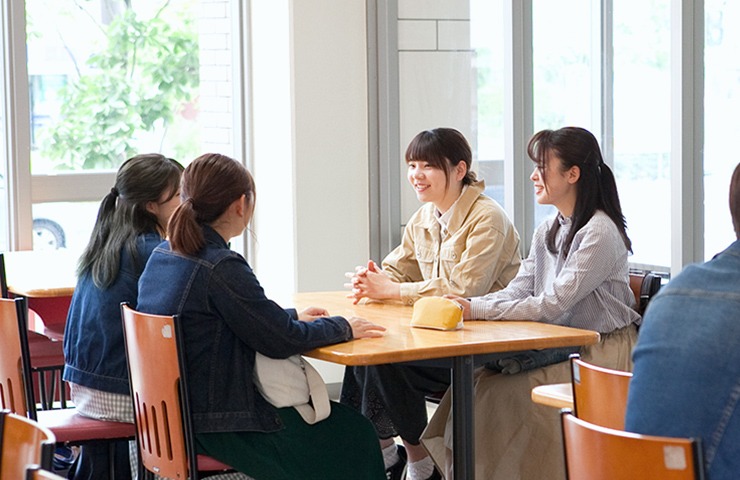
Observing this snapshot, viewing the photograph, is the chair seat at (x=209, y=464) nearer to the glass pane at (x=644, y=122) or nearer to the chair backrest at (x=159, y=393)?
the chair backrest at (x=159, y=393)

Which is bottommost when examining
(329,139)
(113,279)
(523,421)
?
(523,421)

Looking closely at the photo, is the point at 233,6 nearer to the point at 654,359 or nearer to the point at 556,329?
the point at 556,329

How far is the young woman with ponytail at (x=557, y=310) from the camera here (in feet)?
9.00

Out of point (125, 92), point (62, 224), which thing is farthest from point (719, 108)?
point (62, 224)

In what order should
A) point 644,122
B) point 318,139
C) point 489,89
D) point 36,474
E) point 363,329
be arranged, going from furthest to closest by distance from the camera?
point 318,139 → point 489,89 → point 644,122 → point 363,329 → point 36,474

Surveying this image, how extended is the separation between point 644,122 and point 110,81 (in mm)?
2736

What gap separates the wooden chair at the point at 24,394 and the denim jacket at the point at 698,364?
63.1 inches

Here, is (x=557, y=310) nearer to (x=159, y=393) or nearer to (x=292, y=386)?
(x=292, y=386)

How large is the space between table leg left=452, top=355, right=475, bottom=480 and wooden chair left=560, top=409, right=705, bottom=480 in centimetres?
89

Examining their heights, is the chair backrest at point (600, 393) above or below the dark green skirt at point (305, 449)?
above

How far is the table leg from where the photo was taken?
8.05 feet

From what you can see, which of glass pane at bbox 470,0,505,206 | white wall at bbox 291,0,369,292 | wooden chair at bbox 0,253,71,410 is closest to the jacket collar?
glass pane at bbox 470,0,505,206

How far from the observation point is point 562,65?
420cm

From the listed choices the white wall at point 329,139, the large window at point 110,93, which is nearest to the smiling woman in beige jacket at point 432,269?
the white wall at point 329,139
